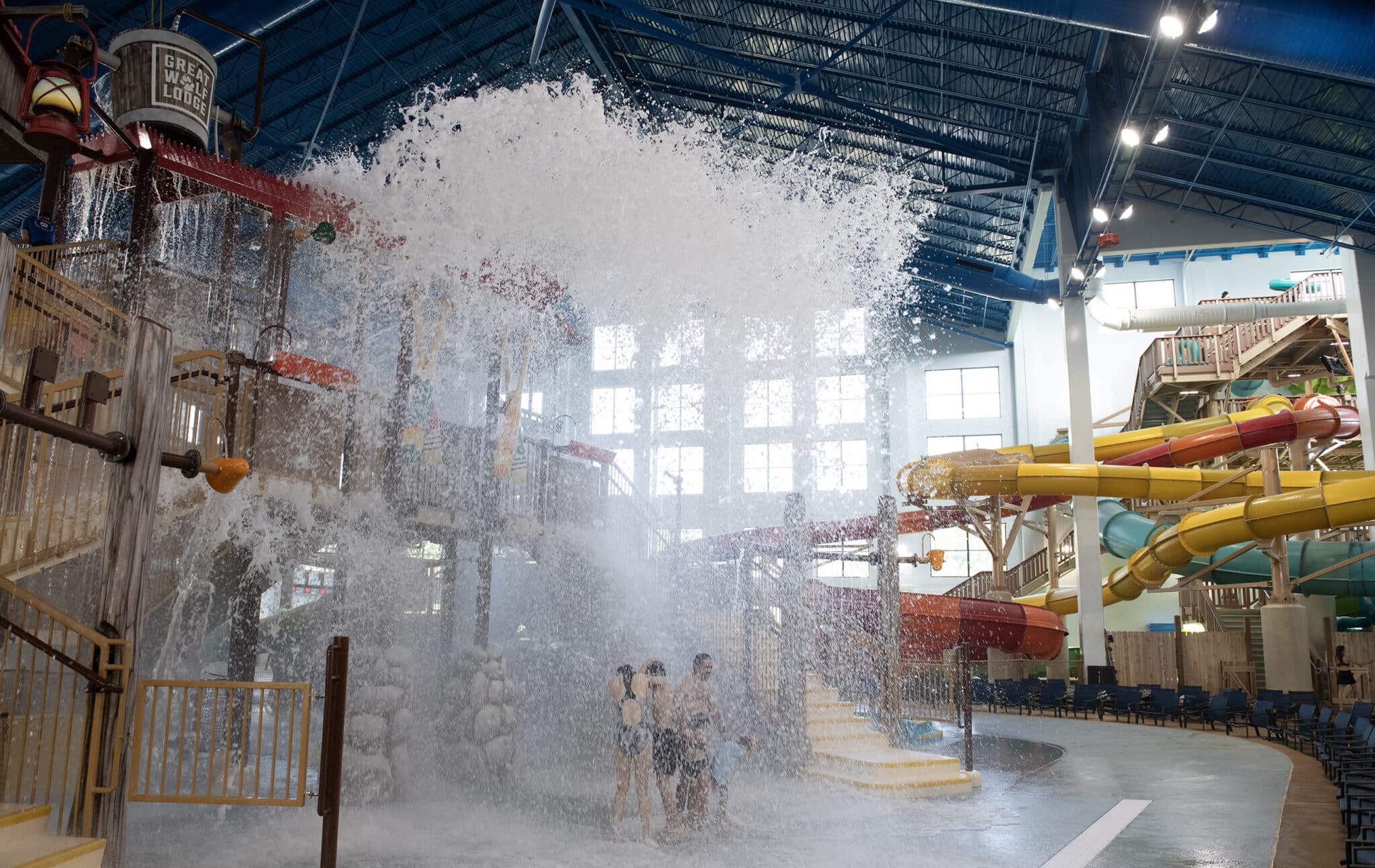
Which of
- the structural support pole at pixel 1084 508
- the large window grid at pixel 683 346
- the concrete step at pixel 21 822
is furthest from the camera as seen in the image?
the structural support pole at pixel 1084 508

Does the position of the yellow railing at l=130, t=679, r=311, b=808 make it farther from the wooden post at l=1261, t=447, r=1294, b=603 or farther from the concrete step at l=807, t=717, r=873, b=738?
the wooden post at l=1261, t=447, r=1294, b=603

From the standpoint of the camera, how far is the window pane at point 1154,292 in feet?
102

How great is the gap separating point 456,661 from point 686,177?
27.6 feet

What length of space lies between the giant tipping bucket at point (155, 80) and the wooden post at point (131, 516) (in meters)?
3.83

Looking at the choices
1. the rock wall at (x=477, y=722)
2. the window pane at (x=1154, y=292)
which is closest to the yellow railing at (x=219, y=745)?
the rock wall at (x=477, y=722)

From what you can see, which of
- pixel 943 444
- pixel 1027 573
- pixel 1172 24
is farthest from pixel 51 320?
pixel 943 444

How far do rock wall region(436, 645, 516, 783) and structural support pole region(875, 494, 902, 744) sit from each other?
451 centimetres

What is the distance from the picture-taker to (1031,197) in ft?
75.2

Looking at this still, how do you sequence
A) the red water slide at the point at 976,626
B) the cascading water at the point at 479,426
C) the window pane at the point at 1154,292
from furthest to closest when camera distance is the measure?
the window pane at the point at 1154,292
the red water slide at the point at 976,626
the cascading water at the point at 479,426

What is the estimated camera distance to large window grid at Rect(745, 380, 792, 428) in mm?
29422

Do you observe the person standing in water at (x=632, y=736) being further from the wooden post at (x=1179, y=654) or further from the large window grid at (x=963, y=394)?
the large window grid at (x=963, y=394)

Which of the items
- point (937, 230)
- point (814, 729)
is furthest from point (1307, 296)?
point (814, 729)

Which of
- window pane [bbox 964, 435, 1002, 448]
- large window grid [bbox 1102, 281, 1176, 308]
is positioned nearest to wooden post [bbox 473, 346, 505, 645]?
window pane [bbox 964, 435, 1002, 448]

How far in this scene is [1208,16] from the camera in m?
11.7
